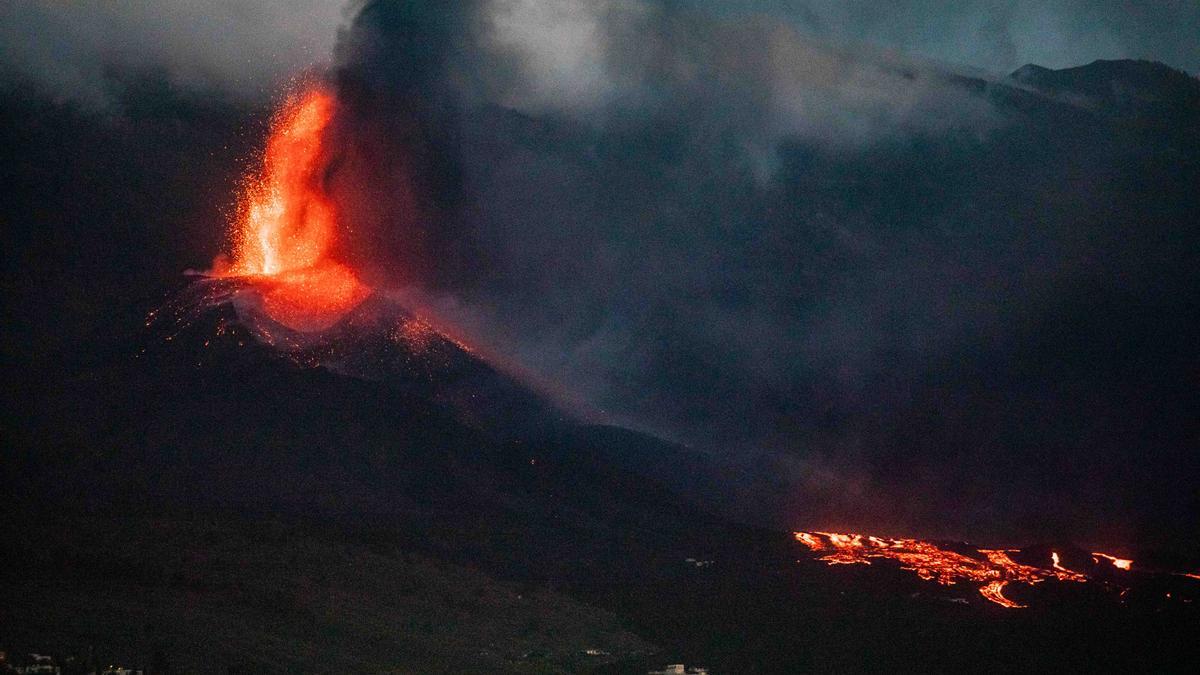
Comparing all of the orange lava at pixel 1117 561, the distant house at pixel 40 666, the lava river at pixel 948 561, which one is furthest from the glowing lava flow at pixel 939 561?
the distant house at pixel 40 666

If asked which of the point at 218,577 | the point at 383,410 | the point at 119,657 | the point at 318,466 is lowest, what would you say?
the point at 119,657

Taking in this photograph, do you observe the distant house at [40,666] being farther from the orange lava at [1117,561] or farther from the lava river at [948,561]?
the orange lava at [1117,561]

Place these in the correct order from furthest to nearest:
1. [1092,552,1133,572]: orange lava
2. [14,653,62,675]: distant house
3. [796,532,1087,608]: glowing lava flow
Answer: [1092,552,1133,572]: orange lava
[796,532,1087,608]: glowing lava flow
[14,653,62,675]: distant house

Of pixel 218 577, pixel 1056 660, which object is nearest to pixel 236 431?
pixel 218 577

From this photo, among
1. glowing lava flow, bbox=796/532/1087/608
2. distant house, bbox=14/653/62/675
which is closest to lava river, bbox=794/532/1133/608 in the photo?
glowing lava flow, bbox=796/532/1087/608

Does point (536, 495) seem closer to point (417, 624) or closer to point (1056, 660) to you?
point (417, 624)

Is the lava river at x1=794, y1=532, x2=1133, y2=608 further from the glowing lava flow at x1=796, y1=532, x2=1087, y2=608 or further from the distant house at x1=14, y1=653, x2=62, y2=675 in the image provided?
the distant house at x1=14, y1=653, x2=62, y2=675

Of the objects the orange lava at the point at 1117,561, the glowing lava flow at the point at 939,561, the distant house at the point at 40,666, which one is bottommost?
the distant house at the point at 40,666

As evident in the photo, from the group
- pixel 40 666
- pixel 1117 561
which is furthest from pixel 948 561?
pixel 40 666
